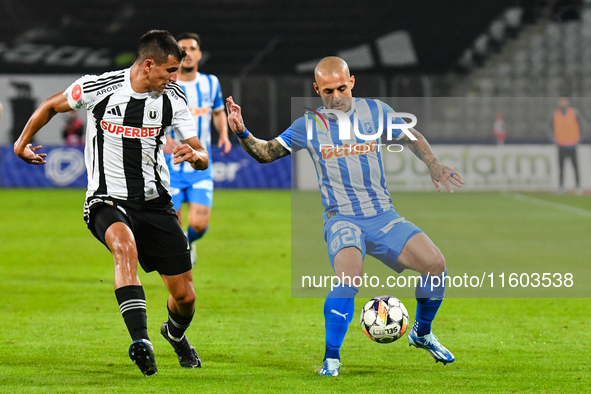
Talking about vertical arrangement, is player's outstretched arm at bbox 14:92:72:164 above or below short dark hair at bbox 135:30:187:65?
below

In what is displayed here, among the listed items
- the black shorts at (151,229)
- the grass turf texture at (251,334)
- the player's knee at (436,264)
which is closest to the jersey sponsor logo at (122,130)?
the black shorts at (151,229)

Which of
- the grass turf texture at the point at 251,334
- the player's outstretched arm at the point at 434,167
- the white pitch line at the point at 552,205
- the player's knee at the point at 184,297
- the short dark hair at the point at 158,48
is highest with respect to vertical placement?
the short dark hair at the point at 158,48

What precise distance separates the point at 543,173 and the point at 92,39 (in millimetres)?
15668

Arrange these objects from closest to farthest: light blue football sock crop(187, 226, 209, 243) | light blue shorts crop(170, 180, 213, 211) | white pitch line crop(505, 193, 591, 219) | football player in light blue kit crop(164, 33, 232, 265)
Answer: football player in light blue kit crop(164, 33, 232, 265)
light blue shorts crop(170, 180, 213, 211)
light blue football sock crop(187, 226, 209, 243)
white pitch line crop(505, 193, 591, 219)

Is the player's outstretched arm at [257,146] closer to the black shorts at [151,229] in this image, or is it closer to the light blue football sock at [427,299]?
the black shorts at [151,229]

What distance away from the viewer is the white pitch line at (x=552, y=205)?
51.6 feet

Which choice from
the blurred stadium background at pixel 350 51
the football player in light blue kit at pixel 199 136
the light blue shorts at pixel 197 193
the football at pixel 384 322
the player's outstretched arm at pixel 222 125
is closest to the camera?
the football at pixel 384 322

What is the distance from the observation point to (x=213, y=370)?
4.85m

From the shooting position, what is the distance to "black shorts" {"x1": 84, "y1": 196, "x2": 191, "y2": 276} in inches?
185

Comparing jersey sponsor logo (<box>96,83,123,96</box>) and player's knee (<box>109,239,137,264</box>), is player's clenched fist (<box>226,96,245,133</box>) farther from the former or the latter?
player's knee (<box>109,239,137,264</box>)

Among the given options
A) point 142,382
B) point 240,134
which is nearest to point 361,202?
point 240,134

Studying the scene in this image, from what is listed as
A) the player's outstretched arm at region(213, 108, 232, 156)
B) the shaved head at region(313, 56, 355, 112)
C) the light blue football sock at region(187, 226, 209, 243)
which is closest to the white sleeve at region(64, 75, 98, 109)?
the shaved head at region(313, 56, 355, 112)

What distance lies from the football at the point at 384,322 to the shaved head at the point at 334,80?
128 cm

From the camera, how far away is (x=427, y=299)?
5004mm
